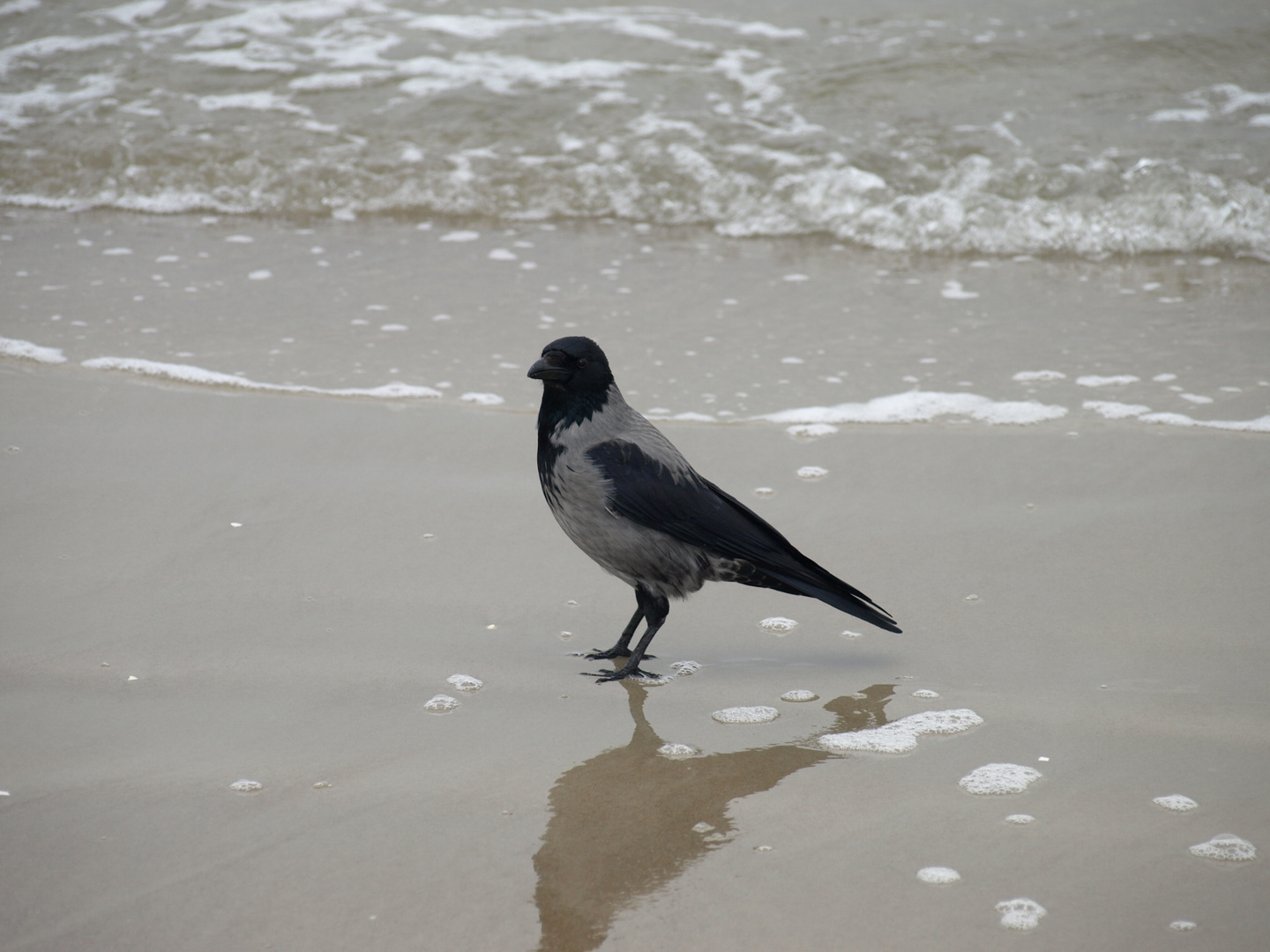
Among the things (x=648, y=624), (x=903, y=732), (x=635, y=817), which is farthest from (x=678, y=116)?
(x=635, y=817)

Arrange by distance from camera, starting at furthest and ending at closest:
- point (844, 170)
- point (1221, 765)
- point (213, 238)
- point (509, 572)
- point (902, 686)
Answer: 1. point (844, 170)
2. point (213, 238)
3. point (509, 572)
4. point (902, 686)
5. point (1221, 765)

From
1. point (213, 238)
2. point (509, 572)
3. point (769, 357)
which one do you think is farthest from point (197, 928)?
point (213, 238)

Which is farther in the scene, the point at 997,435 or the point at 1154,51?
the point at 1154,51

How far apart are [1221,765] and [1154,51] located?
9.09 metres

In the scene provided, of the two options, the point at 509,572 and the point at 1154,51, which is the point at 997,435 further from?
the point at 1154,51

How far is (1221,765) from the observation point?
9.04 feet

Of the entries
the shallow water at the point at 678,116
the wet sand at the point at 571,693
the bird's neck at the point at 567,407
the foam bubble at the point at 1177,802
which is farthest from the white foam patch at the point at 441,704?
the shallow water at the point at 678,116

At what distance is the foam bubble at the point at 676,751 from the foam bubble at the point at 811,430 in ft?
7.31

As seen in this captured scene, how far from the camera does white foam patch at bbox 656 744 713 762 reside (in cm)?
293

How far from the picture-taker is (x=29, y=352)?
5621mm

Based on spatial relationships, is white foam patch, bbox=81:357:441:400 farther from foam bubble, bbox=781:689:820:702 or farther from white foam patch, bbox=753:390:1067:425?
foam bubble, bbox=781:689:820:702

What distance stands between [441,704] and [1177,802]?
1.81 metres

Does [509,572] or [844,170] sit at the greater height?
[844,170]

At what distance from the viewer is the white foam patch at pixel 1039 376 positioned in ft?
18.0
